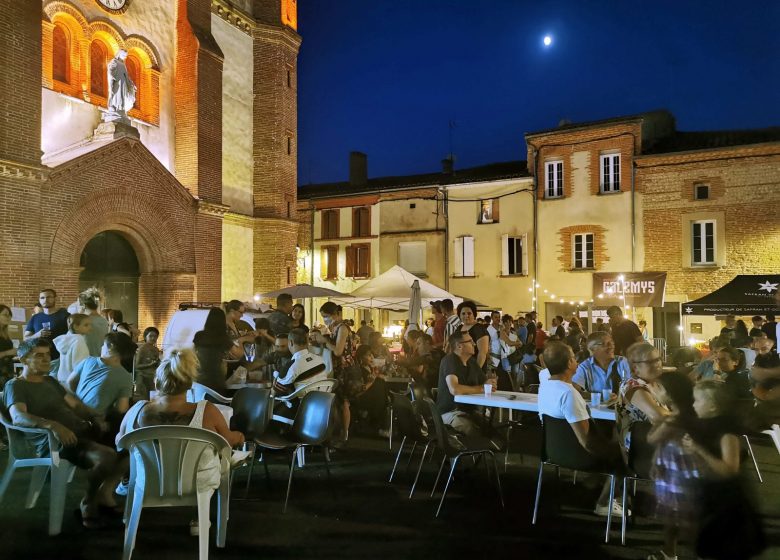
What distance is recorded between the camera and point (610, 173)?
23.7 metres

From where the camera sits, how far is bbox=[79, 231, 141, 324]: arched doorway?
47.2 ft

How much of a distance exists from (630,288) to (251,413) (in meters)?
17.9

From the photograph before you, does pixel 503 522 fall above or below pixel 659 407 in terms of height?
below

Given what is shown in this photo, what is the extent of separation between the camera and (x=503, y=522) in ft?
17.6

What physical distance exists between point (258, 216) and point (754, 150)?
16.2 meters

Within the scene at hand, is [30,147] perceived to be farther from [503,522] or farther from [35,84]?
[503,522]

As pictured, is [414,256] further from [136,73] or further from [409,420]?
[409,420]

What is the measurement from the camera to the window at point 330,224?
29.4 metres

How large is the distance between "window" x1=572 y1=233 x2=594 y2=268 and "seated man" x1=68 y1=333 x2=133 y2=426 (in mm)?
20968

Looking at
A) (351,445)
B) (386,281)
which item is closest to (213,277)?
(386,281)

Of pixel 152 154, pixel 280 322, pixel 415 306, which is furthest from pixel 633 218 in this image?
pixel 280 322

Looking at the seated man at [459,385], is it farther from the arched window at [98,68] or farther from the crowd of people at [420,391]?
the arched window at [98,68]

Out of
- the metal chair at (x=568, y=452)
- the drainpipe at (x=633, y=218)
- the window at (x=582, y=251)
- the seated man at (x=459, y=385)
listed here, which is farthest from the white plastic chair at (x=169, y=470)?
the window at (x=582, y=251)

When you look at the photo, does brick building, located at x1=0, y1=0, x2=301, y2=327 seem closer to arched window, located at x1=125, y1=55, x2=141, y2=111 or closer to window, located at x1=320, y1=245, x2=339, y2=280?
arched window, located at x1=125, y1=55, x2=141, y2=111
